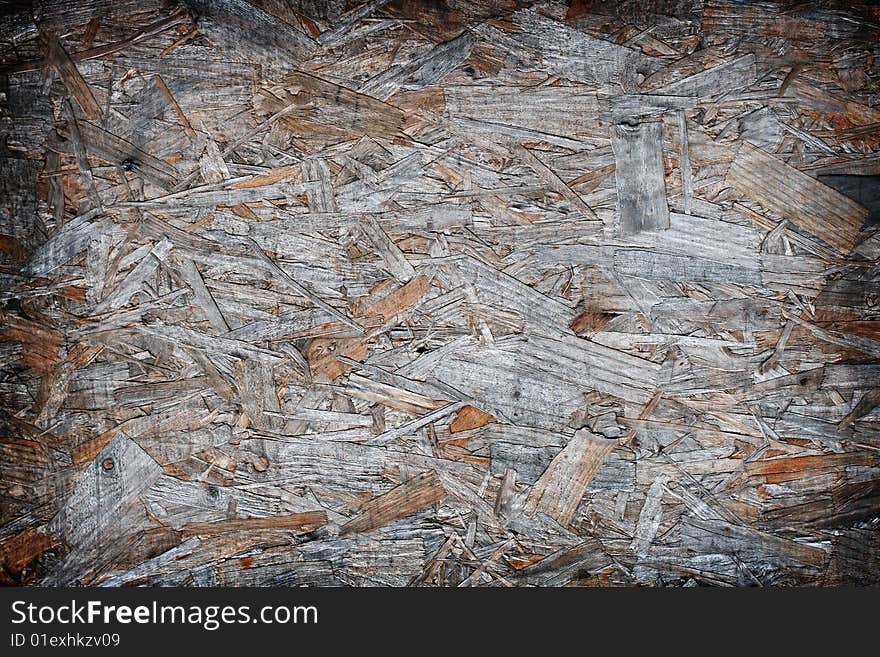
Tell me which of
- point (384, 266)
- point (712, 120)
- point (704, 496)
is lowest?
point (704, 496)

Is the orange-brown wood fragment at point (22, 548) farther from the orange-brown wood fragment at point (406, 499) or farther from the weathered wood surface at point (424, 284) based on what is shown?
the orange-brown wood fragment at point (406, 499)

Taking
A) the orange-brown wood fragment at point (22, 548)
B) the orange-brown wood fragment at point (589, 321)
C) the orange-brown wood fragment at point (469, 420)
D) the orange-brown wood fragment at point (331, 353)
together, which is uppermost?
the orange-brown wood fragment at point (589, 321)

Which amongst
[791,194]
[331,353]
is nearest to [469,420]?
[331,353]

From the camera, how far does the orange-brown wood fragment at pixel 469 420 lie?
1590mm

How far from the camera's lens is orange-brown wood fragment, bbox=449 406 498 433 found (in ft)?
5.22

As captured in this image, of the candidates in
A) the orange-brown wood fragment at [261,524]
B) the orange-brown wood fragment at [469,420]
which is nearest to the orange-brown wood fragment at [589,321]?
the orange-brown wood fragment at [469,420]

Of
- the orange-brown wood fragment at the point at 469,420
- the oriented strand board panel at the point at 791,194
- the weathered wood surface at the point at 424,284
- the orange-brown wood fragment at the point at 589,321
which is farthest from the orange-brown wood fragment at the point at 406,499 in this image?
the oriented strand board panel at the point at 791,194

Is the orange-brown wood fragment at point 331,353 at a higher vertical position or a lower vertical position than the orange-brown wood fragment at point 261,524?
higher

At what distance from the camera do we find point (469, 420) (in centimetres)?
159

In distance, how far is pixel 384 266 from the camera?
5.13 ft

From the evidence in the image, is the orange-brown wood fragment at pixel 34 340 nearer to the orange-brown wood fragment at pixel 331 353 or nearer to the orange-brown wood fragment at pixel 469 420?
the orange-brown wood fragment at pixel 331 353

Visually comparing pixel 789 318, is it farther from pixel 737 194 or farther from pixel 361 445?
→ pixel 361 445

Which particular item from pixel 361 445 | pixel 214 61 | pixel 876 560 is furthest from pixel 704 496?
pixel 214 61

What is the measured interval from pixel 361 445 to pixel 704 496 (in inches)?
31.8
